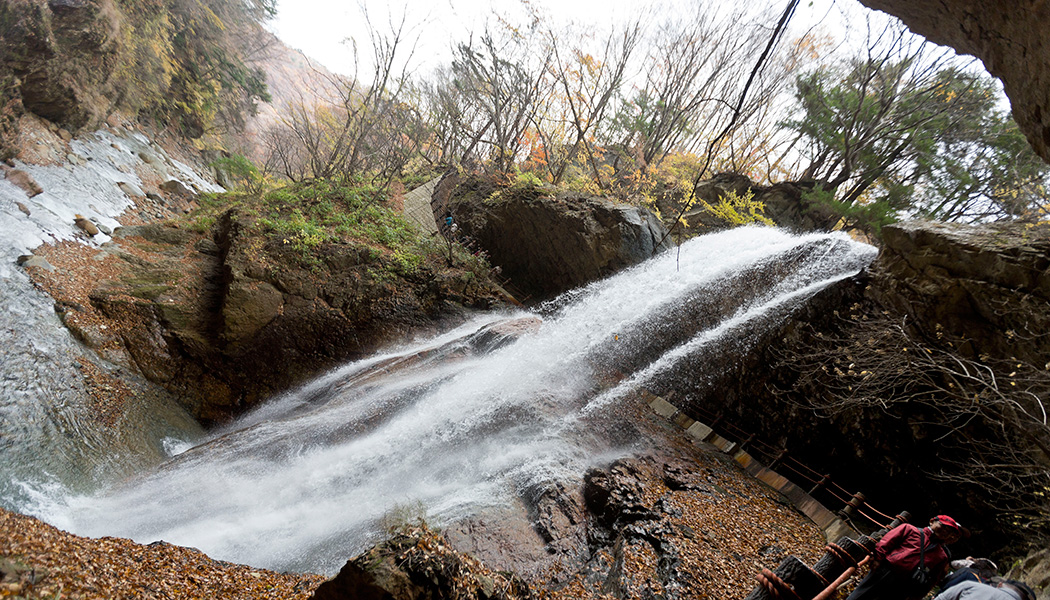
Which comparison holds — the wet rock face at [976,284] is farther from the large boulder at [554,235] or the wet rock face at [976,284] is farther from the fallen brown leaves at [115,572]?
the fallen brown leaves at [115,572]

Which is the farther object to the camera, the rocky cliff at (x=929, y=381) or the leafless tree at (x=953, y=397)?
the rocky cliff at (x=929, y=381)

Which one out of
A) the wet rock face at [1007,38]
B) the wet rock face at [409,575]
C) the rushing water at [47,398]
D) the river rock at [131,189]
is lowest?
the rushing water at [47,398]

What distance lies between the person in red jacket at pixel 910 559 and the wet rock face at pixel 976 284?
414 cm

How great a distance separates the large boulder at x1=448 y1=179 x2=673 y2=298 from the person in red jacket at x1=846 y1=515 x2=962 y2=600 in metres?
8.17

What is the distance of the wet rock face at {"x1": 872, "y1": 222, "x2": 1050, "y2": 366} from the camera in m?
5.35

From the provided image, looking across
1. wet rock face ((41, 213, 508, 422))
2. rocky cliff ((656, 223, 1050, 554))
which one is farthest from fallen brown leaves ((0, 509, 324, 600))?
rocky cliff ((656, 223, 1050, 554))

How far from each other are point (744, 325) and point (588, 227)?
14.9 ft

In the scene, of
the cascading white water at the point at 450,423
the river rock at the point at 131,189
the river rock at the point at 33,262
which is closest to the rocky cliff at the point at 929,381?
the cascading white water at the point at 450,423

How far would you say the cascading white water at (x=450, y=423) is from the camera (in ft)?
15.9

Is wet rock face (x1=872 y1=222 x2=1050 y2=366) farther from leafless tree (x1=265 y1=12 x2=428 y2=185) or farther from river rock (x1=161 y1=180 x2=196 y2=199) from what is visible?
river rock (x1=161 y1=180 x2=196 y2=199)

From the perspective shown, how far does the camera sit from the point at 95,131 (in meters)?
10.7

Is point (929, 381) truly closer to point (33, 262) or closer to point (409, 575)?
point (409, 575)

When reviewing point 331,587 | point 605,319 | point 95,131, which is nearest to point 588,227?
point 605,319

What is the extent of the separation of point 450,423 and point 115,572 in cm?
421
